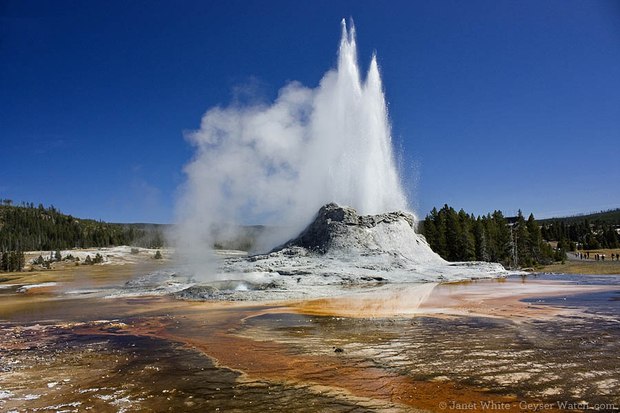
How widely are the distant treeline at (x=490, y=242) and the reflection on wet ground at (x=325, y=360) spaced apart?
35.4m

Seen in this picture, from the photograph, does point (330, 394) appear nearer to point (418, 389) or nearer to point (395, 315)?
point (418, 389)

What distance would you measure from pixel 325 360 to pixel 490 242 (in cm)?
4898

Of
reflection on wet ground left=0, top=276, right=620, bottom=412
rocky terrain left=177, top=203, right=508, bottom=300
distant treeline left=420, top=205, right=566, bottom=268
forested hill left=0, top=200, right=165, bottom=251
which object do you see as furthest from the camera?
forested hill left=0, top=200, right=165, bottom=251

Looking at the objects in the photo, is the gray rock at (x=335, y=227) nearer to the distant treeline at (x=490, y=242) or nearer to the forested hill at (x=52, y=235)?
the distant treeline at (x=490, y=242)

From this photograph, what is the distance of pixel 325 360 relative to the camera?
8359mm

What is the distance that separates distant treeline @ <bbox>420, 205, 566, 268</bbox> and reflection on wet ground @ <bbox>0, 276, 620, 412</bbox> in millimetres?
35403

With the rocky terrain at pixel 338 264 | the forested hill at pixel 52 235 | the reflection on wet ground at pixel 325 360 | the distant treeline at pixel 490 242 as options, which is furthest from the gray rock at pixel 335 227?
the forested hill at pixel 52 235

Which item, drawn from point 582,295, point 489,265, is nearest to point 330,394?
point 582,295

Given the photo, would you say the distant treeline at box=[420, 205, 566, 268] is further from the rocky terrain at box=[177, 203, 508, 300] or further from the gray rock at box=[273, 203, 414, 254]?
the gray rock at box=[273, 203, 414, 254]

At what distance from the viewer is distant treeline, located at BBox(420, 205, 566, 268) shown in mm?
49844

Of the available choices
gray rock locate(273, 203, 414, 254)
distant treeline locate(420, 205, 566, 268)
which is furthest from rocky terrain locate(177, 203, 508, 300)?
distant treeline locate(420, 205, 566, 268)

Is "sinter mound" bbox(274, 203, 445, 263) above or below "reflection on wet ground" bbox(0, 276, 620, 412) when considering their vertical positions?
above

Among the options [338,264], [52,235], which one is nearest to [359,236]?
[338,264]

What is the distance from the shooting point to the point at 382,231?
109 feet
